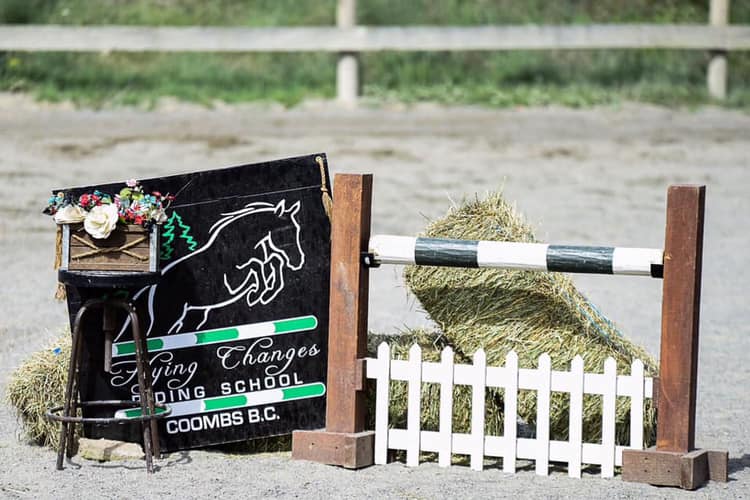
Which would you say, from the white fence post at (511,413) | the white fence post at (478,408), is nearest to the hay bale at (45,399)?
the white fence post at (478,408)

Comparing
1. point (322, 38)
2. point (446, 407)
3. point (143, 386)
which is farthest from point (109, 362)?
point (322, 38)

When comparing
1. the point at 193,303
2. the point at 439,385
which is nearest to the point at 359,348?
the point at 439,385

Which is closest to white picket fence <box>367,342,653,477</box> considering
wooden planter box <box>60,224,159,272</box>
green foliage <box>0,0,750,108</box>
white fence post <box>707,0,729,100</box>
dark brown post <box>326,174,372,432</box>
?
dark brown post <box>326,174,372,432</box>

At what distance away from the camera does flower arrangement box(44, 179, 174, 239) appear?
4.73 meters

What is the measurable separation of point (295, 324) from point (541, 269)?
110 cm

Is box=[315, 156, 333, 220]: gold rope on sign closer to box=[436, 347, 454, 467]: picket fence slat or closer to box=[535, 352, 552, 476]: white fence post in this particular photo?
box=[436, 347, 454, 467]: picket fence slat

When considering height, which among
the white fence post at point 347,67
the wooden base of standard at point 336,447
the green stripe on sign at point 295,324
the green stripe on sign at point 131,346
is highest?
the white fence post at point 347,67

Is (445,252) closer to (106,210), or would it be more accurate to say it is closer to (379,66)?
(106,210)

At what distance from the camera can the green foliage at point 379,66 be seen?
14.7 meters

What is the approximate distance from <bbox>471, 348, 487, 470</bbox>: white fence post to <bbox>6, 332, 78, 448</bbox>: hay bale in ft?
5.63

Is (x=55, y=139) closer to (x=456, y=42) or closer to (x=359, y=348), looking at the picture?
(x=456, y=42)

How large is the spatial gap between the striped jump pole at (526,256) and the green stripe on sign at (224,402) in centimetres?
88

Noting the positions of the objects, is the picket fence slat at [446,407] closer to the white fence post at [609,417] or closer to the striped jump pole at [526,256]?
the striped jump pole at [526,256]

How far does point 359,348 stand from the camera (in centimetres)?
500
